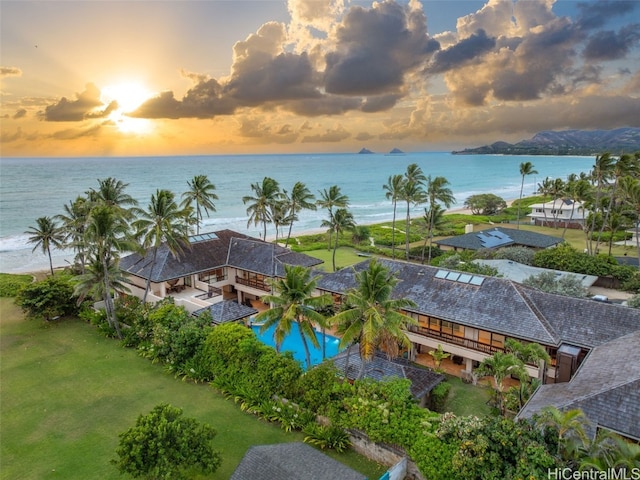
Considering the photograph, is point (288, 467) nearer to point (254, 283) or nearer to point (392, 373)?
point (392, 373)

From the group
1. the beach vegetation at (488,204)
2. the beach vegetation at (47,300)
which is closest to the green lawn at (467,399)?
the beach vegetation at (47,300)

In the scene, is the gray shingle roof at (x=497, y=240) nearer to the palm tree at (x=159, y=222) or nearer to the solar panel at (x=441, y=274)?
the solar panel at (x=441, y=274)

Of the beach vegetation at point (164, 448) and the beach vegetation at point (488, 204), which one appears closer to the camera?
the beach vegetation at point (164, 448)

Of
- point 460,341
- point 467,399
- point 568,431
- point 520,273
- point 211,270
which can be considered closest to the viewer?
point 568,431

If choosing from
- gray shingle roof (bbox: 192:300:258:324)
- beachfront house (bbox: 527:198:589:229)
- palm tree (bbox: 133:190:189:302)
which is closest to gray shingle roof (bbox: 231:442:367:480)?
gray shingle roof (bbox: 192:300:258:324)

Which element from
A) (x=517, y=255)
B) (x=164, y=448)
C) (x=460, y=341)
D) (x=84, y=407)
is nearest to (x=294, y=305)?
(x=164, y=448)

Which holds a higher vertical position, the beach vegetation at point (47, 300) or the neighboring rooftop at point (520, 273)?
the neighboring rooftop at point (520, 273)

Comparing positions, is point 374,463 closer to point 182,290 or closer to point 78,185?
point 182,290
